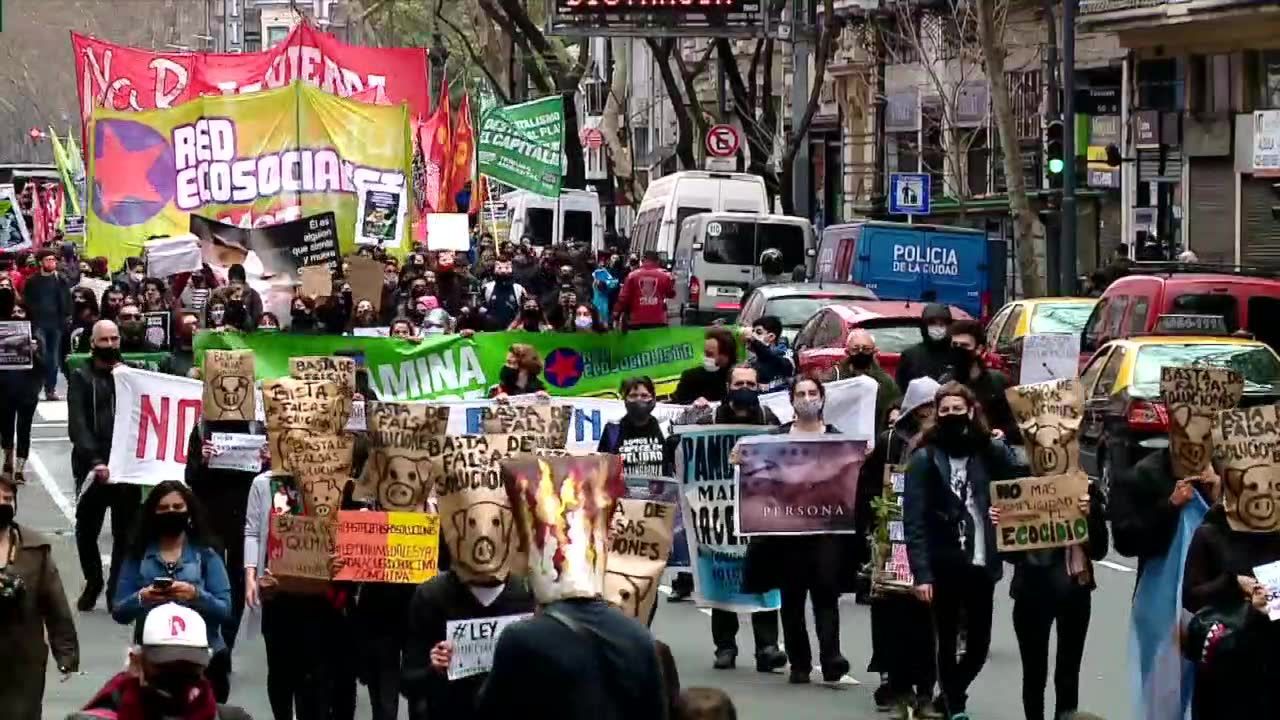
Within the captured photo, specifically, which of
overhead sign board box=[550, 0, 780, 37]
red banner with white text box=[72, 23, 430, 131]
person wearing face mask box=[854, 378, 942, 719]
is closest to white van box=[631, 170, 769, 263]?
overhead sign board box=[550, 0, 780, 37]

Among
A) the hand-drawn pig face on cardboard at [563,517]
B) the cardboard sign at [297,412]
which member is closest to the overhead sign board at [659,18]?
the cardboard sign at [297,412]

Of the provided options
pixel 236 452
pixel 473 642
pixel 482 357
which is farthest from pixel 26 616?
pixel 482 357

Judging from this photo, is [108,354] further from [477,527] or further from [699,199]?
[699,199]

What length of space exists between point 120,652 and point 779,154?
38.4 m

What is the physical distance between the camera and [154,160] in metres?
32.4

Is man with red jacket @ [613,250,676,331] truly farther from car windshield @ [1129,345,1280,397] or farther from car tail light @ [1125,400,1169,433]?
car tail light @ [1125,400,1169,433]

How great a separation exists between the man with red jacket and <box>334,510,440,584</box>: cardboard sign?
21.5 meters

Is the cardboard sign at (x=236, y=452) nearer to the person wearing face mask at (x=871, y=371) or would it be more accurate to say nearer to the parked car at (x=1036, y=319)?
the person wearing face mask at (x=871, y=371)

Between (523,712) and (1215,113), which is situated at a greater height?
(1215,113)

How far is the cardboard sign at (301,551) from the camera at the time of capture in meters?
11.1

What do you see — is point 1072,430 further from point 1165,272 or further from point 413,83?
point 413,83

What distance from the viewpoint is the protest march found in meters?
8.15

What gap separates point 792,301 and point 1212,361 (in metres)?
7.53

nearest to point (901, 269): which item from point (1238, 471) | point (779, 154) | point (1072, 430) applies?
point (779, 154)
